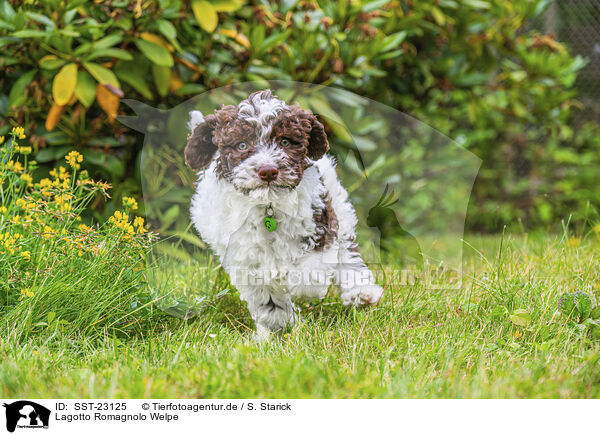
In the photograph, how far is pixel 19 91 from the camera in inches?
131

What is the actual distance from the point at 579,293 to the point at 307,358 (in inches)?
51.0

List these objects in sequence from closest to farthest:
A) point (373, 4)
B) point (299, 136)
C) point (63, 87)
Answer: point (299, 136), point (63, 87), point (373, 4)

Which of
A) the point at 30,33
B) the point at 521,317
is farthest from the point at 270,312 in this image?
the point at 30,33

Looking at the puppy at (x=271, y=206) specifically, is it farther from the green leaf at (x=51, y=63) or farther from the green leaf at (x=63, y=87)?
the green leaf at (x=51, y=63)

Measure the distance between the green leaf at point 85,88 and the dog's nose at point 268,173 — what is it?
1610 millimetres

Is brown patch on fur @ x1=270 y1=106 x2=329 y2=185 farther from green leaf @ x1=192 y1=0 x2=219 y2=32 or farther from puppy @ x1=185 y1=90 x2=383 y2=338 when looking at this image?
green leaf @ x1=192 y1=0 x2=219 y2=32

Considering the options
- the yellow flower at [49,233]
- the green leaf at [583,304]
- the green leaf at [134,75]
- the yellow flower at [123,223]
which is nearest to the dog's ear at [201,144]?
the yellow flower at [123,223]

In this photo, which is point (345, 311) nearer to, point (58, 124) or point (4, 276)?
point (4, 276)

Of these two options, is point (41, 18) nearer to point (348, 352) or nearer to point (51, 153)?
point (51, 153)

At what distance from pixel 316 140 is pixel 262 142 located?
0.27 metres

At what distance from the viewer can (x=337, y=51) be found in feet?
11.5

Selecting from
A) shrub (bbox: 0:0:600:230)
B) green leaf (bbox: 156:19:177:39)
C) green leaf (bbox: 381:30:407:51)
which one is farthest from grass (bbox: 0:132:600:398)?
green leaf (bbox: 381:30:407:51)

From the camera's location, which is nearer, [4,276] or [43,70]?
[4,276]

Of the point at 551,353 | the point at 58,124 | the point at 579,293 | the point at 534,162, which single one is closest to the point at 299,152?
the point at 551,353
